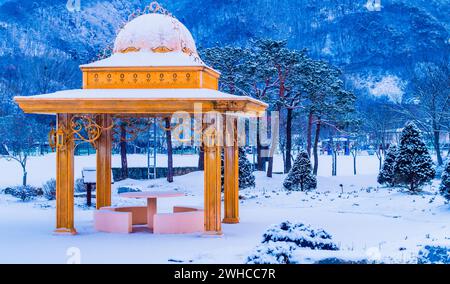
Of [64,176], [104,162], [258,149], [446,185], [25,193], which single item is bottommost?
[25,193]

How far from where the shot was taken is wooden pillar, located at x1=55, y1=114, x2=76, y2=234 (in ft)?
53.5

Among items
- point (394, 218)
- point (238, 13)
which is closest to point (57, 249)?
point (394, 218)

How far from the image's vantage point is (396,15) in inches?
4921

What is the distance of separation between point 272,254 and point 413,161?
17.6 m

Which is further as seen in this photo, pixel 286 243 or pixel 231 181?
pixel 231 181

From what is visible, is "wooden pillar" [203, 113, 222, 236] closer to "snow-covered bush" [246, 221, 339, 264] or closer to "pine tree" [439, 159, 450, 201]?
"snow-covered bush" [246, 221, 339, 264]

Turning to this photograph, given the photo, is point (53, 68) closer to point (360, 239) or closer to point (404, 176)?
point (404, 176)

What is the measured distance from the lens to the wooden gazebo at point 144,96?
15.5 meters

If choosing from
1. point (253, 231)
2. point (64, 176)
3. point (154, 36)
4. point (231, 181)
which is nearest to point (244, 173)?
point (231, 181)

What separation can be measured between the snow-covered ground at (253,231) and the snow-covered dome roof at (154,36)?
4886 millimetres

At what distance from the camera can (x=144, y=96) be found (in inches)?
615

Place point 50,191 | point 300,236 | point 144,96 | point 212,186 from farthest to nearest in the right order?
point 50,191 → point 212,186 → point 144,96 → point 300,236

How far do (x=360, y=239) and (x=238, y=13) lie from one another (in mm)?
108938

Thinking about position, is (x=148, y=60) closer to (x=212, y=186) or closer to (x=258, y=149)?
(x=212, y=186)
